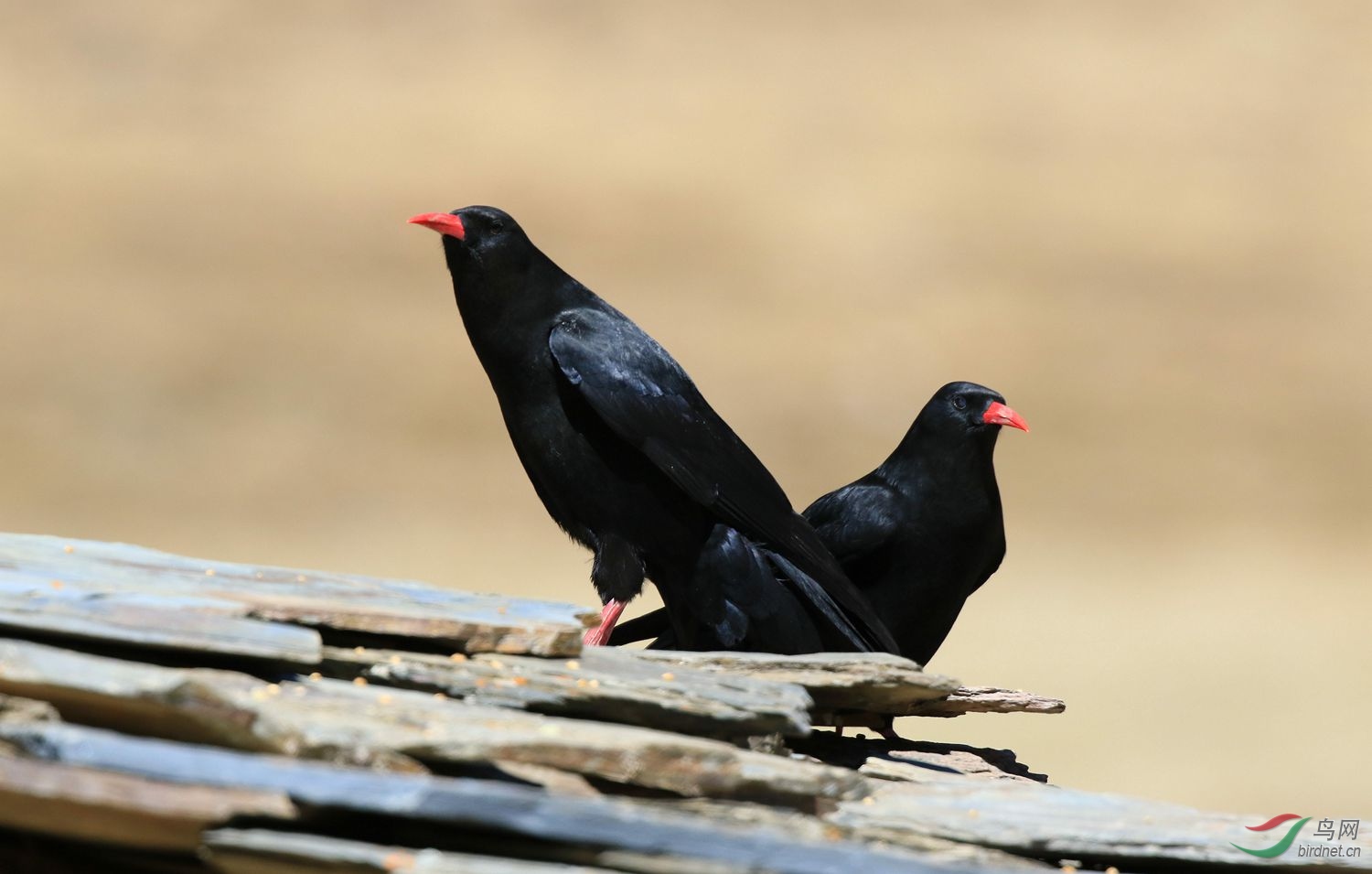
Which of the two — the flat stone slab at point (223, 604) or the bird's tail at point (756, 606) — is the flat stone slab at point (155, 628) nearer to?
the flat stone slab at point (223, 604)

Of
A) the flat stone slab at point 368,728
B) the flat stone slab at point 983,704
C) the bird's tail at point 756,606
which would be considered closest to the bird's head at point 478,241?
the bird's tail at point 756,606

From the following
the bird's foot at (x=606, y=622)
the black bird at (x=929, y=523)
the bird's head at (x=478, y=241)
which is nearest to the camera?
the bird's foot at (x=606, y=622)

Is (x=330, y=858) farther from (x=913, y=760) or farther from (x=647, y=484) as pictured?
(x=647, y=484)

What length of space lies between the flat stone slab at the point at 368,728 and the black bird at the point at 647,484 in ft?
6.78

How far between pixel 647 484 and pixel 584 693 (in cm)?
206

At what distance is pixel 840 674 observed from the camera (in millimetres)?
3629

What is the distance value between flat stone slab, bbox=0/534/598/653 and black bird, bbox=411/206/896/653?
1.26 meters

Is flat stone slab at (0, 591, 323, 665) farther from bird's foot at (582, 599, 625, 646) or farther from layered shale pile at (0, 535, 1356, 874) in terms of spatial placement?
bird's foot at (582, 599, 625, 646)

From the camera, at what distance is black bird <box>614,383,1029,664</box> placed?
18.7 feet

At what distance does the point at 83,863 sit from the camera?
2.67 m

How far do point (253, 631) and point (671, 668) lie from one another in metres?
0.89

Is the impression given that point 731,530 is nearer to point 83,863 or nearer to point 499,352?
point 499,352

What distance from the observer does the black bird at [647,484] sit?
501 cm

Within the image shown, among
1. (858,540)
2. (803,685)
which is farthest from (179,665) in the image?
(858,540)
